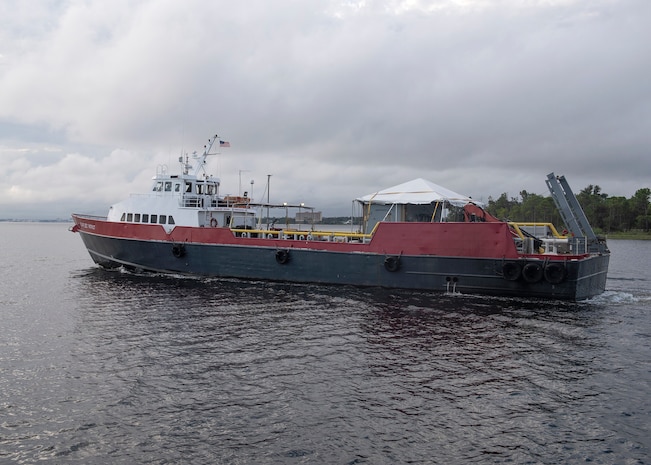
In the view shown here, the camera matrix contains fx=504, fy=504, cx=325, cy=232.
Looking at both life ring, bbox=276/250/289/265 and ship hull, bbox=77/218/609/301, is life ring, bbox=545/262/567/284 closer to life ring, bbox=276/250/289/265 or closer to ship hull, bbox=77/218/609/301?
ship hull, bbox=77/218/609/301

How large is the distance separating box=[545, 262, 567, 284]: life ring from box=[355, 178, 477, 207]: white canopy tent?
494 centimetres

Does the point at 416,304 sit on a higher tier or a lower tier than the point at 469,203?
lower

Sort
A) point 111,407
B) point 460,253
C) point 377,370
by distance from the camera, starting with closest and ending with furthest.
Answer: point 111,407
point 377,370
point 460,253

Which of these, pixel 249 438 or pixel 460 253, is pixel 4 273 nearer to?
pixel 460 253

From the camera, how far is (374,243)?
20656mm

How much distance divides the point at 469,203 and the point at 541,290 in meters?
5.11

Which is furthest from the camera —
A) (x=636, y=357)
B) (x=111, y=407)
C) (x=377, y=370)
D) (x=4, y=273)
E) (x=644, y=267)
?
(x=644, y=267)

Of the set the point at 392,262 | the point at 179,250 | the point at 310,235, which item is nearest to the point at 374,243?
the point at 392,262

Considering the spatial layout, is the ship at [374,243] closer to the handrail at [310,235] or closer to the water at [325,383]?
the handrail at [310,235]

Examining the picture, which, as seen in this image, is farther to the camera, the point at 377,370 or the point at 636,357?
the point at 636,357

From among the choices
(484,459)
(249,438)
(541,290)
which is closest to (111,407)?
(249,438)

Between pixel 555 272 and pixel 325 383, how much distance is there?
11839 millimetres

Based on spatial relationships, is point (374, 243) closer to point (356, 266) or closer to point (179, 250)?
point (356, 266)

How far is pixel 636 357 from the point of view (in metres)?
11.7
